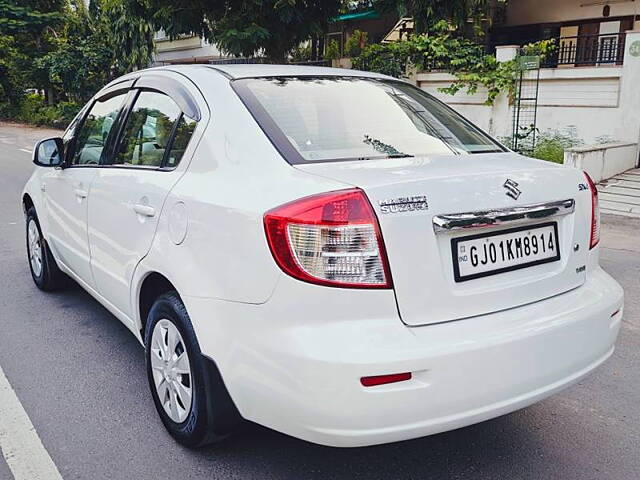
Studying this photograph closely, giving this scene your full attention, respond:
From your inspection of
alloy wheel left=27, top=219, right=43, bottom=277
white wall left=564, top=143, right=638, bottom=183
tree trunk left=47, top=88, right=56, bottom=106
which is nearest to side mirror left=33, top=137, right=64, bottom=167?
alloy wheel left=27, top=219, right=43, bottom=277

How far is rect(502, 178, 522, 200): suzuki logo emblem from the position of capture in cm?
241

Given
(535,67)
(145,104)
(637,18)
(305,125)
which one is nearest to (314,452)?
(305,125)

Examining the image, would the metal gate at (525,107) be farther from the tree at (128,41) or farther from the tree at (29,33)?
the tree at (29,33)

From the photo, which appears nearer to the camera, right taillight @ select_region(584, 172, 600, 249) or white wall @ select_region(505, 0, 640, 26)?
right taillight @ select_region(584, 172, 600, 249)

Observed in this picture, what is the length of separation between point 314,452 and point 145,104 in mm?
1978

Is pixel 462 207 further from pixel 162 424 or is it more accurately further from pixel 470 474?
pixel 162 424

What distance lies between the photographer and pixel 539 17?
57.3 feet

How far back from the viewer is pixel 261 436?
2.93 metres

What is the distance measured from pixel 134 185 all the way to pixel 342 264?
1.45 metres

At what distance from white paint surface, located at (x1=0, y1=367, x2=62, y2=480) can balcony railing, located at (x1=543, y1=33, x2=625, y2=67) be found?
11.6 m

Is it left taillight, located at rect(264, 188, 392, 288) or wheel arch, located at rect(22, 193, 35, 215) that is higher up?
left taillight, located at rect(264, 188, 392, 288)

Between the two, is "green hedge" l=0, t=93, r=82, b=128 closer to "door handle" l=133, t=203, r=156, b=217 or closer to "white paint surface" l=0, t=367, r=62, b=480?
"white paint surface" l=0, t=367, r=62, b=480

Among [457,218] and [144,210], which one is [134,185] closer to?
[144,210]

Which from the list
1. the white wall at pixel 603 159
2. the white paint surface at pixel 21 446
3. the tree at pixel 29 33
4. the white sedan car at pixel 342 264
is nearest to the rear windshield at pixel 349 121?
the white sedan car at pixel 342 264
